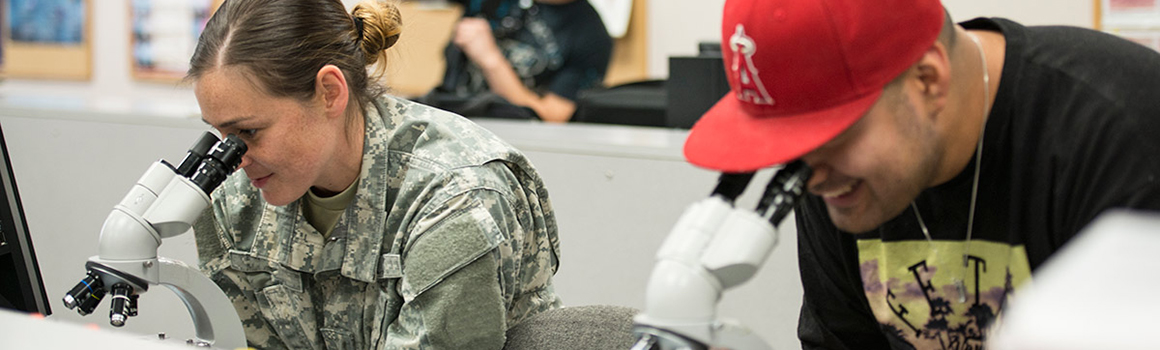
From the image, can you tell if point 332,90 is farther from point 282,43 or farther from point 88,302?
point 88,302

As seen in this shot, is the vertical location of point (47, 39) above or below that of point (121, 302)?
below

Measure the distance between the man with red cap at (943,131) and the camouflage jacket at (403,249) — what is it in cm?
53

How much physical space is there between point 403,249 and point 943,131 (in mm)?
798

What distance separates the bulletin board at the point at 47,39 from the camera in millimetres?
6234

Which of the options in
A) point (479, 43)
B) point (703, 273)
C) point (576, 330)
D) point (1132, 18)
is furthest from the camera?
point (479, 43)

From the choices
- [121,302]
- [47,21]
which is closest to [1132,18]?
[121,302]

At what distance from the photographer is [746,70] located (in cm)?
97

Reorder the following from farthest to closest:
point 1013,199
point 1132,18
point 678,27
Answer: point 678,27, point 1132,18, point 1013,199

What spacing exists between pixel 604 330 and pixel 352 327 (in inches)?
15.5

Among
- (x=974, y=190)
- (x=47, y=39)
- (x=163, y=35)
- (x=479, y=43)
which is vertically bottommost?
(x=47, y=39)

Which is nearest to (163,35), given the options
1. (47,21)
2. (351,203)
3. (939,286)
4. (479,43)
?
(47,21)

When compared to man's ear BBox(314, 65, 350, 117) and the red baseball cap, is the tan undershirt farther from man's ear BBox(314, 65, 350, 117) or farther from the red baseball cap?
the red baseball cap

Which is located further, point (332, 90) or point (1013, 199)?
point (332, 90)

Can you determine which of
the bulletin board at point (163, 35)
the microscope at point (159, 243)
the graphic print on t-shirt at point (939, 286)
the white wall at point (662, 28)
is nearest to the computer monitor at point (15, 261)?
the microscope at point (159, 243)
